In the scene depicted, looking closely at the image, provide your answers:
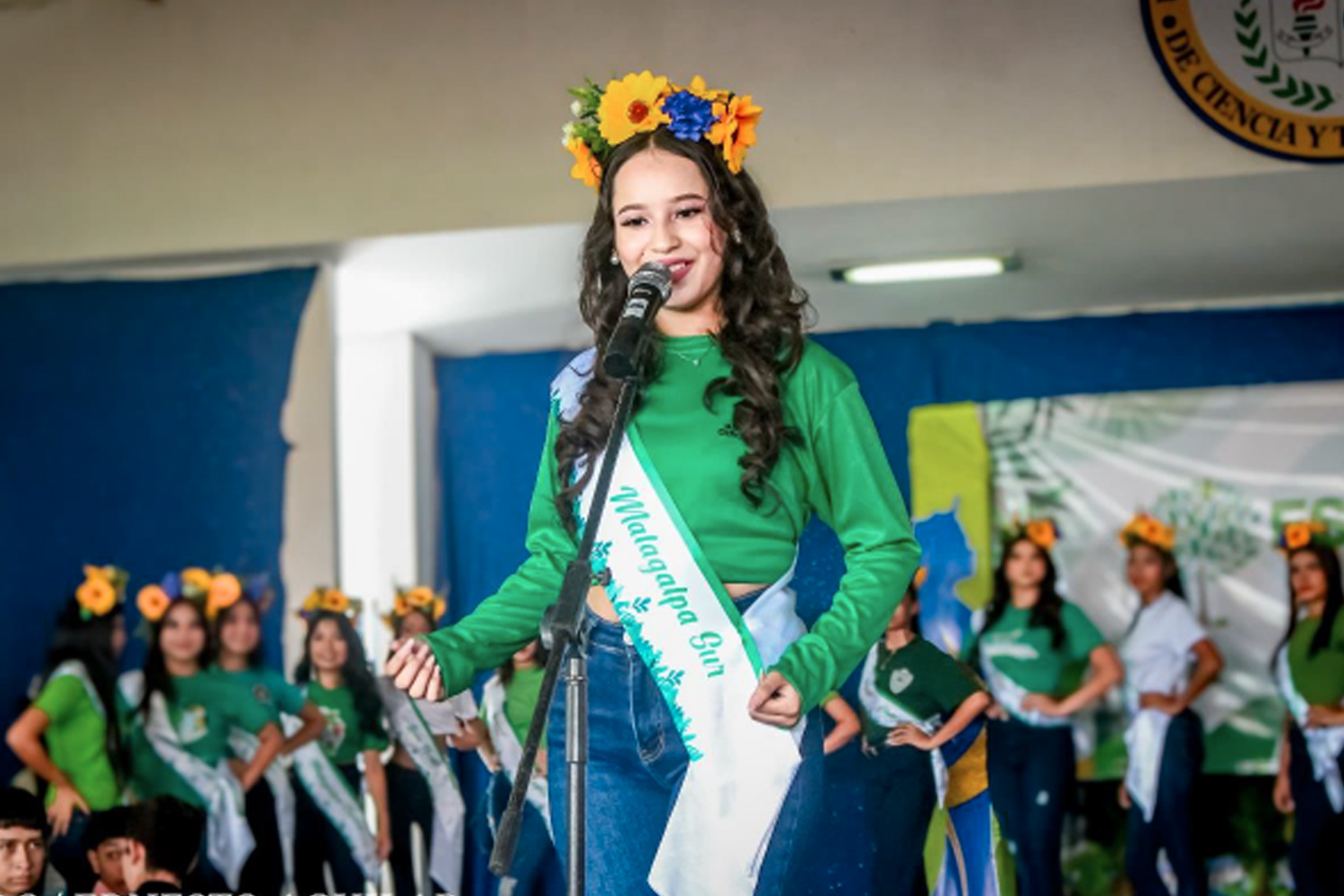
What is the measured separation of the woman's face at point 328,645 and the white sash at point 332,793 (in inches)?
7.5

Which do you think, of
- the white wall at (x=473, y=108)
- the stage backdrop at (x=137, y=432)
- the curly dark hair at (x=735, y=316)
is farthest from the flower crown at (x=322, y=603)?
the curly dark hair at (x=735, y=316)

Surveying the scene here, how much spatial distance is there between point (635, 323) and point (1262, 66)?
3.44 metres

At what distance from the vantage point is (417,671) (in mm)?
1959

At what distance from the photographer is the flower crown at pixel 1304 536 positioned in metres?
6.18

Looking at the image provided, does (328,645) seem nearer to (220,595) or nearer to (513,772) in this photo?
(220,595)

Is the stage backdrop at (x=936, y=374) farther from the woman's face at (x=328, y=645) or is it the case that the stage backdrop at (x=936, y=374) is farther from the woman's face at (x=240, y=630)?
the woman's face at (x=240, y=630)

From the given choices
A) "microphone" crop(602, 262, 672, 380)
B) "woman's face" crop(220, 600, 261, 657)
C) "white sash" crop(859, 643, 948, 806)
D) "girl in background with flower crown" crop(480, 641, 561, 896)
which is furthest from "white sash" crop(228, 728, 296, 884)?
"microphone" crop(602, 262, 672, 380)

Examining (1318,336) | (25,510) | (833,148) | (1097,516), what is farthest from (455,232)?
(1318,336)

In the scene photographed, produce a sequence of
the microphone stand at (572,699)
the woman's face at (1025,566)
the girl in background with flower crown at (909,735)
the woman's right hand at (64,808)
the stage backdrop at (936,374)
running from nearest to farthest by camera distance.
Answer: the microphone stand at (572,699), the girl in background with flower crown at (909,735), the woman's right hand at (64,808), the woman's face at (1025,566), the stage backdrop at (936,374)

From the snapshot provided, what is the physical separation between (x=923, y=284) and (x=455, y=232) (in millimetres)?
1746

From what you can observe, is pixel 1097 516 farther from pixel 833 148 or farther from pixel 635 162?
pixel 635 162

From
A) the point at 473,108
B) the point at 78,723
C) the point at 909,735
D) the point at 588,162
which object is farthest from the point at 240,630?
the point at 588,162

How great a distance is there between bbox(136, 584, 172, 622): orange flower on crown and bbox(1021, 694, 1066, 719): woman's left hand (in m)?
2.72

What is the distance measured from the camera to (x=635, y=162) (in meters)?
2.24
